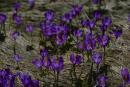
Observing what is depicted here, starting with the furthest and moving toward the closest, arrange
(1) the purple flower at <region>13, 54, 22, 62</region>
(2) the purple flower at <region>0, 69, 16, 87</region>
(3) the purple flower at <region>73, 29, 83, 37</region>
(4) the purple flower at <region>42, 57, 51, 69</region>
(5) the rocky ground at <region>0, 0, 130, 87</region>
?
1. (3) the purple flower at <region>73, 29, 83, 37</region>
2. (5) the rocky ground at <region>0, 0, 130, 87</region>
3. (1) the purple flower at <region>13, 54, 22, 62</region>
4. (4) the purple flower at <region>42, 57, 51, 69</region>
5. (2) the purple flower at <region>0, 69, 16, 87</region>

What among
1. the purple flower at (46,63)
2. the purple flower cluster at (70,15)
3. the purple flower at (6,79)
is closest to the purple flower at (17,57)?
the purple flower at (46,63)

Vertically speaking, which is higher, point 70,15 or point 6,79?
point 70,15

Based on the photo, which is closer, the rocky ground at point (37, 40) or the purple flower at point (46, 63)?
the purple flower at point (46, 63)

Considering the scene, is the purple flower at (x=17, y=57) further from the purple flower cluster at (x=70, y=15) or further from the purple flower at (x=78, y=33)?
the purple flower cluster at (x=70, y=15)

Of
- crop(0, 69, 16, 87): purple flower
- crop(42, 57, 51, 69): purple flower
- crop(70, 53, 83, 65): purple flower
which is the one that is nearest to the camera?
crop(0, 69, 16, 87): purple flower

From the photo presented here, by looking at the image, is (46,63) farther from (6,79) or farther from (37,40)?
(37,40)

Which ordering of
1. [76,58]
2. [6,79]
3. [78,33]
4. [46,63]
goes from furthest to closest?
[78,33] < [46,63] < [76,58] < [6,79]

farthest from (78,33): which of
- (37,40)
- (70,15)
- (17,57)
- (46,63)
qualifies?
(46,63)

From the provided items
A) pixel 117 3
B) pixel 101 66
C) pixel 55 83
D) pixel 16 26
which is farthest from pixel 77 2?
pixel 55 83

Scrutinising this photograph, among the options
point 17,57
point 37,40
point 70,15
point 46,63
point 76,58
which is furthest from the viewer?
point 70,15

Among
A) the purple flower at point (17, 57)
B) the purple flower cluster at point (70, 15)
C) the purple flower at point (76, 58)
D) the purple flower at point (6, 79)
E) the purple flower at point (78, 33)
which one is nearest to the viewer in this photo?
the purple flower at point (6, 79)

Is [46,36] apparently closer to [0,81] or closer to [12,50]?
[12,50]

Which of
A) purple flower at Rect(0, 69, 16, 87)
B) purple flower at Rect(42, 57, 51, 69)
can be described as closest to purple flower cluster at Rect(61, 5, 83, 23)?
purple flower at Rect(42, 57, 51, 69)

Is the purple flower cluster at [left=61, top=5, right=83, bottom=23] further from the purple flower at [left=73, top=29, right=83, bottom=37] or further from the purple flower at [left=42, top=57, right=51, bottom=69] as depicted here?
the purple flower at [left=42, top=57, right=51, bottom=69]
